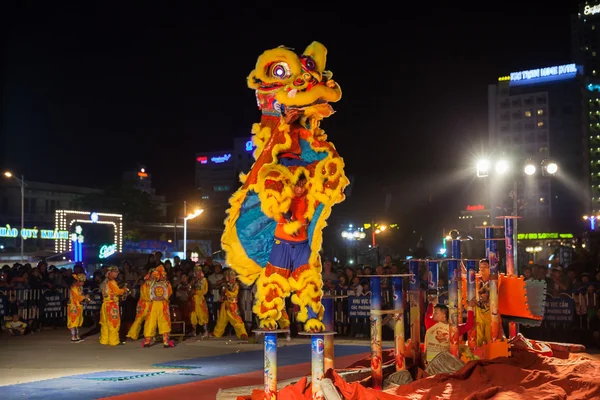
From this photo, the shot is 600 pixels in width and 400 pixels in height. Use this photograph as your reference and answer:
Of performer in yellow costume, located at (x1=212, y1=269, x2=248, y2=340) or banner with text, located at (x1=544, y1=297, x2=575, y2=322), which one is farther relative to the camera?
performer in yellow costume, located at (x1=212, y1=269, x2=248, y2=340)

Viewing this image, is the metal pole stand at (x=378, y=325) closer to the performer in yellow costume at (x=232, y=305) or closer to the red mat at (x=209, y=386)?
the red mat at (x=209, y=386)

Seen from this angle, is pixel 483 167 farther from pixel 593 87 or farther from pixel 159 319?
pixel 593 87

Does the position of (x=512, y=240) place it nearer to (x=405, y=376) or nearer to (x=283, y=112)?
(x=405, y=376)

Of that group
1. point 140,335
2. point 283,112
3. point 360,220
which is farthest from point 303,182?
point 360,220

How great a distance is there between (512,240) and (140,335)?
824cm

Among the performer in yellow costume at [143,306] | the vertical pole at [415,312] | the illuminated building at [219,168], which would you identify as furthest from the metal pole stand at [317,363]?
the illuminated building at [219,168]

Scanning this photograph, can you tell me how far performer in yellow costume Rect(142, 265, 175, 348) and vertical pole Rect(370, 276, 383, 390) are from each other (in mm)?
6531

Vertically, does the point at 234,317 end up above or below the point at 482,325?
below

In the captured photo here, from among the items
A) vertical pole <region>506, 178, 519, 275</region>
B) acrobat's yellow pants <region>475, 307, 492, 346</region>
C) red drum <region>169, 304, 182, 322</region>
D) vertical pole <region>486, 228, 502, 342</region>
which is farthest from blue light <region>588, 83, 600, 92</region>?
acrobat's yellow pants <region>475, 307, 492, 346</region>

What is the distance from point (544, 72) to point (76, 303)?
3303 inches

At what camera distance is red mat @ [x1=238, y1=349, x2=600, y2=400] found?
5738mm

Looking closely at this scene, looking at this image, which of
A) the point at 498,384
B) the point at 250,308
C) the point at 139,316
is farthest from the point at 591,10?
the point at 498,384

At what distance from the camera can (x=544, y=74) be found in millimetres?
87250

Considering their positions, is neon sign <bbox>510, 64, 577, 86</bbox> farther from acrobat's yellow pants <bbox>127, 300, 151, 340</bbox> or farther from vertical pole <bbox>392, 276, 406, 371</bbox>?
vertical pole <bbox>392, 276, 406, 371</bbox>
